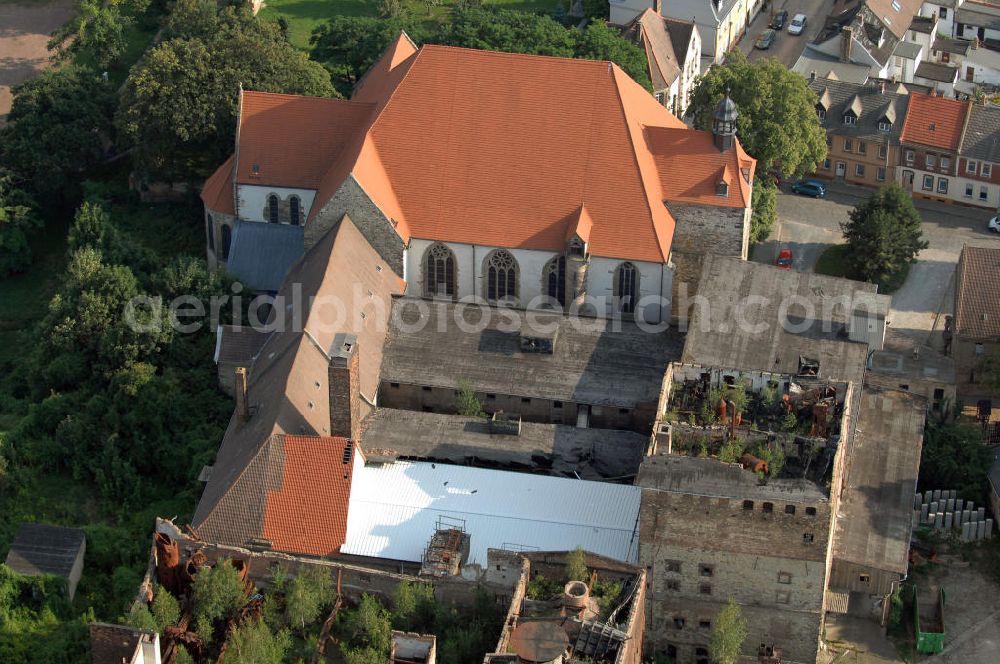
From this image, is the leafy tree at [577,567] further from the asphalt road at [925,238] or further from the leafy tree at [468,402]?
the asphalt road at [925,238]

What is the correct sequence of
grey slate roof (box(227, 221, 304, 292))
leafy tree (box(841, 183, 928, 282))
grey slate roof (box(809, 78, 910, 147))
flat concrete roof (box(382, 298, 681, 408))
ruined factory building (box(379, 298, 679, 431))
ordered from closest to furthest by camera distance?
ruined factory building (box(379, 298, 679, 431)), flat concrete roof (box(382, 298, 681, 408)), grey slate roof (box(227, 221, 304, 292)), leafy tree (box(841, 183, 928, 282)), grey slate roof (box(809, 78, 910, 147))

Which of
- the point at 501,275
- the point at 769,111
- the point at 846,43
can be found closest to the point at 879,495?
the point at 501,275

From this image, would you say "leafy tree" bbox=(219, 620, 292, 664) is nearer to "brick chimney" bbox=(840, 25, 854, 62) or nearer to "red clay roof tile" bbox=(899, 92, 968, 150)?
"red clay roof tile" bbox=(899, 92, 968, 150)

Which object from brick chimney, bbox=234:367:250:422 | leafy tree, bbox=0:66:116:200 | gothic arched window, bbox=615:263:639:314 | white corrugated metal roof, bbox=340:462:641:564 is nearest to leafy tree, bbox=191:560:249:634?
white corrugated metal roof, bbox=340:462:641:564

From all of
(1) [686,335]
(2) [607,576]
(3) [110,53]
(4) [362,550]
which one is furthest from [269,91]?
(2) [607,576]

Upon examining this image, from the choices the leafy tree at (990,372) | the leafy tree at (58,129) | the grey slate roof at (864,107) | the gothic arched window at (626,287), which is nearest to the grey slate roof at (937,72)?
the grey slate roof at (864,107)

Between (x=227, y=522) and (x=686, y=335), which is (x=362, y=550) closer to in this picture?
(x=227, y=522)
